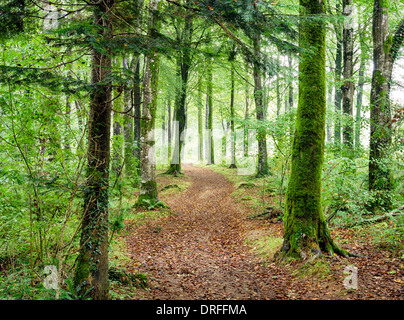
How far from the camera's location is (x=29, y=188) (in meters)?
3.47

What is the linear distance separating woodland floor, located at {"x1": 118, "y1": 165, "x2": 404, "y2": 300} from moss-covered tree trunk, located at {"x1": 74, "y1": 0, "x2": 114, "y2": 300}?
769mm

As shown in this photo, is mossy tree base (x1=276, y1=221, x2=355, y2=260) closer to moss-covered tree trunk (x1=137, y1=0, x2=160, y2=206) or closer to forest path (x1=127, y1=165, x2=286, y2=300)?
forest path (x1=127, y1=165, x2=286, y2=300)

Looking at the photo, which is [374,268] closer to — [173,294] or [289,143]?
[173,294]

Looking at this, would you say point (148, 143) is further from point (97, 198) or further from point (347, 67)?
point (347, 67)

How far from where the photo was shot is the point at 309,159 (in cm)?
513

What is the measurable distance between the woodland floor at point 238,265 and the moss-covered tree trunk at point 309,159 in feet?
1.58

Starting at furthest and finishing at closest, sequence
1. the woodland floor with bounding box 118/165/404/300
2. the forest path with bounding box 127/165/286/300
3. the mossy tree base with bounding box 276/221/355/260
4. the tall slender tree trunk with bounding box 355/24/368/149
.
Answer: the tall slender tree trunk with bounding box 355/24/368/149
the mossy tree base with bounding box 276/221/355/260
the forest path with bounding box 127/165/286/300
the woodland floor with bounding box 118/165/404/300

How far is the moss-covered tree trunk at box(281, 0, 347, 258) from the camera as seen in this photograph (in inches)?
196

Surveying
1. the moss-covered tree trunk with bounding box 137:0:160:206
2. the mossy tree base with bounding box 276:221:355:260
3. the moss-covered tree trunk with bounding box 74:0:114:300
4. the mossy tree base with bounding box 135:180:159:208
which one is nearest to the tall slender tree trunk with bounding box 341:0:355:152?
the mossy tree base with bounding box 276:221:355:260

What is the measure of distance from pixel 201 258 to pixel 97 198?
11.3ft

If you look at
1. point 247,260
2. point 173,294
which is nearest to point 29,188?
point 173,294

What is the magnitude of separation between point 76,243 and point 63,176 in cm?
108

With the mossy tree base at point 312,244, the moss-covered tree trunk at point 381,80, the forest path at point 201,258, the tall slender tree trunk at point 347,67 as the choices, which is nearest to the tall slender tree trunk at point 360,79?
the tall slender tree trunk at point 347,67
